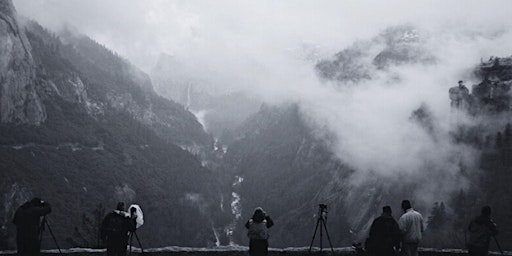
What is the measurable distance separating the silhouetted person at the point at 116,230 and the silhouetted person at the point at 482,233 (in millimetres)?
11808

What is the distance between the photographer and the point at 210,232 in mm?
169625

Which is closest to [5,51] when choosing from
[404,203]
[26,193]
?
[26,193]

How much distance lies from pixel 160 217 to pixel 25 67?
6602 centimetres

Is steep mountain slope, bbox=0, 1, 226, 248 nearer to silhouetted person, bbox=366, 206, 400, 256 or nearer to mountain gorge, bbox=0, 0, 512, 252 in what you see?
mountain gorge, bbox=0, 0, 512, 252

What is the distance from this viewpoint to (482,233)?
1526 centimetres

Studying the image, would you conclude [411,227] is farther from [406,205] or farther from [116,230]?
[116,230]

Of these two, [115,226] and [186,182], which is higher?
[186,182]

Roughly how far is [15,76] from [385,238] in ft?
499

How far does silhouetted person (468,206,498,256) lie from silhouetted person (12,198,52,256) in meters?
14.4

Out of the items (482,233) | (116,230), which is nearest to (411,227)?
(482,233)

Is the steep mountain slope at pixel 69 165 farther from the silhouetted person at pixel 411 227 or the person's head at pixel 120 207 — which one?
the silhouetted person at pixel 411 227

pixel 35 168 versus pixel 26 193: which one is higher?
pixel 35 168

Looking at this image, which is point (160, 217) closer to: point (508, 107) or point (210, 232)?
point (210, 232)

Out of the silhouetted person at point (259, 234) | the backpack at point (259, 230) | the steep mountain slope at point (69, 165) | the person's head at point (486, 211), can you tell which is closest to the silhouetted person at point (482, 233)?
the person's head at point (486, 211)
